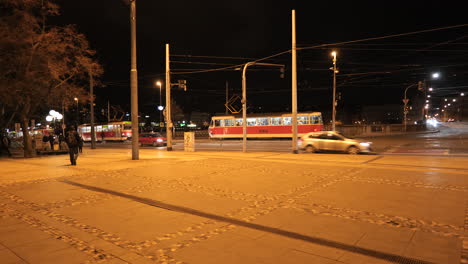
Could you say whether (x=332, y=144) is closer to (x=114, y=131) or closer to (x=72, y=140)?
(x=72, y=140)

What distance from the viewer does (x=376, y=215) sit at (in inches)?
249

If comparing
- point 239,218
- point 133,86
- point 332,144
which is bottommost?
point 239,218

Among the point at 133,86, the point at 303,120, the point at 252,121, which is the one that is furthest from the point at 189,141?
the point at 252,121

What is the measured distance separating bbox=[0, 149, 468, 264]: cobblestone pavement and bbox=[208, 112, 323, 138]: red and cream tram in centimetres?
2388

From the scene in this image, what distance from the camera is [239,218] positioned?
20.7ft

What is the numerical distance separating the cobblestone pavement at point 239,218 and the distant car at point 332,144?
6.92 m

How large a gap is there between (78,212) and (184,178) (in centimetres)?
446

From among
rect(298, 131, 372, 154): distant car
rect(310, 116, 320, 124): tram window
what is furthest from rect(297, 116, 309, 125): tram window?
rect(298, 131, 372, 154): distant car

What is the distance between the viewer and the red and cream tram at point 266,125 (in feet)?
116

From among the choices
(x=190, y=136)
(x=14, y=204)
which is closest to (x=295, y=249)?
(x=14, y=204)

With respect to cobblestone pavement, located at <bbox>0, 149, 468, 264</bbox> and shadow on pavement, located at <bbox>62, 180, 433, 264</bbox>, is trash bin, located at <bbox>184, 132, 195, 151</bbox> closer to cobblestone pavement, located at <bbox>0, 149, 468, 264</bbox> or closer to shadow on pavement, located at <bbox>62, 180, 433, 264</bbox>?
cobblestone pavement, located at <bbox>0, 149, 468, 264</bbox>

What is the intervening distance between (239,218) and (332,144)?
14130 millimetres

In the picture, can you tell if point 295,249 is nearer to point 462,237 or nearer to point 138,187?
point 462,237

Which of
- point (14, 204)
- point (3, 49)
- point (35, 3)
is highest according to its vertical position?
point (35, 3)
